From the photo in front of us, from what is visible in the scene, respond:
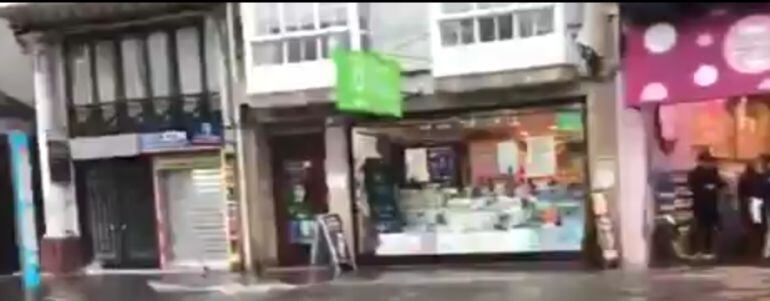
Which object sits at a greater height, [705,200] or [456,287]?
[705,200]

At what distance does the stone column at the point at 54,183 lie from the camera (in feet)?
40.5

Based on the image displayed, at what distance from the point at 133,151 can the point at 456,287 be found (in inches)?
192

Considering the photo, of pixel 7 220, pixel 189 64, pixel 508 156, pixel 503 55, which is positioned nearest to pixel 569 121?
pixel 508 156

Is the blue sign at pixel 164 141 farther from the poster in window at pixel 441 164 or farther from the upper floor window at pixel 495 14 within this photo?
the upper floor window at pixel 495 14

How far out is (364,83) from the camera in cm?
225

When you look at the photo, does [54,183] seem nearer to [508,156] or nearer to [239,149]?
[239,149]

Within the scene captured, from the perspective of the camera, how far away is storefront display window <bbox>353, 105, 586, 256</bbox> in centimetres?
1032

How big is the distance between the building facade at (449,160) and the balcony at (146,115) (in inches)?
18.4

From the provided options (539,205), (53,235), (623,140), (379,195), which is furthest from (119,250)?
(623,140)

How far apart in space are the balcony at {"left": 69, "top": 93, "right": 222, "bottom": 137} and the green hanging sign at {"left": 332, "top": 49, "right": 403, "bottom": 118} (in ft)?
30.8

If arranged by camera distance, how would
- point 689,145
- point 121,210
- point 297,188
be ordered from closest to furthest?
point 689,145 < point 297,188 < point 121,210

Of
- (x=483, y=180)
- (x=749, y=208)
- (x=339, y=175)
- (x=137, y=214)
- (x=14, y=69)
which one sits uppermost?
(x=14, y=69)

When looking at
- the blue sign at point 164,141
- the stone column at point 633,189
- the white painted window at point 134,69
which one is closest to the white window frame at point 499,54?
the stone column at point 633,189

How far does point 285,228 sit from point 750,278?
507 cm
